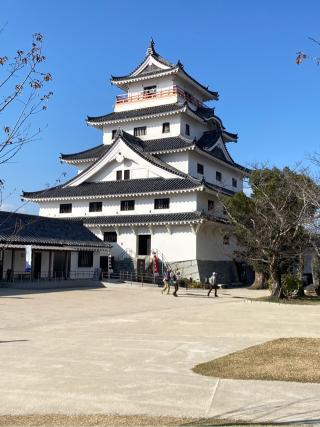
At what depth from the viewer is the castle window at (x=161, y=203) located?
41.3 meters

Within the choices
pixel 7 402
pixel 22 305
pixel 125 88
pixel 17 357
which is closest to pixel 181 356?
pixel 17 357

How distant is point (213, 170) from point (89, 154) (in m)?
12.4

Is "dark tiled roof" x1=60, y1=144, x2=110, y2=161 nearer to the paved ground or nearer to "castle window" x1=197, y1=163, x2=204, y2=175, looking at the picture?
"castle window" x1=197, y1=163, x2=204, y2=175

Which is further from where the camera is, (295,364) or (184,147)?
(184,147)

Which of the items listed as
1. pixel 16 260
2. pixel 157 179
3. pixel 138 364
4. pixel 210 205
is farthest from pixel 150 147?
pixel 138 364

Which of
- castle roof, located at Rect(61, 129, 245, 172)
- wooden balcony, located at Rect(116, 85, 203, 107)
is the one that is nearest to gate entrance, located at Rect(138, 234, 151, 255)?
castle roof, located at Rect(61, 129, 245, 172)

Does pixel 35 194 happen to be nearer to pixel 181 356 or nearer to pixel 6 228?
pixel 6 228

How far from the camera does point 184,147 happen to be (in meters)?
41.5

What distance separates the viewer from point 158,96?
4656cm

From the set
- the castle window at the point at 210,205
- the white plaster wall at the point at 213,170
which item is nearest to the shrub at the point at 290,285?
the castle window at the point at 210,205

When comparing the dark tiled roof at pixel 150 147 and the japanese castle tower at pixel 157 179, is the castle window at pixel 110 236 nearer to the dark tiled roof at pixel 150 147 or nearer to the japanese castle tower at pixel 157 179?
the japanese castle tower at pixel 157 179

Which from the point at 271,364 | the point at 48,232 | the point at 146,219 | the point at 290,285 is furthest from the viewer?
the point at 146,219

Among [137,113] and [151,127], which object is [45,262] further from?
[137,113]

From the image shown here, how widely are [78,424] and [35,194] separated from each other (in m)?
43.4
